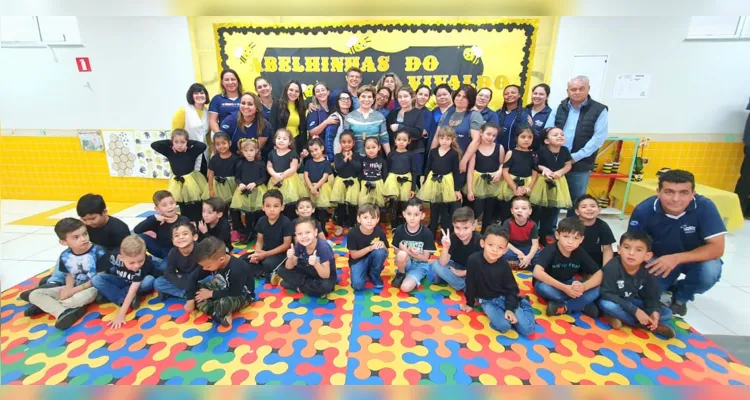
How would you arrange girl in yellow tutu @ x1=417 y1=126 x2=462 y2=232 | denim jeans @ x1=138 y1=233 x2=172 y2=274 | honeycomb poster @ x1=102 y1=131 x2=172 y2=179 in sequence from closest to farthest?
denim jeans @ x1=138 y1=233 x2=172 y2=274
girl in yellow tutu @ x1=417 y1=126 x2=462 y2=232
honeycomb poster @ x1=102 y1=131 x2=172 y2=179

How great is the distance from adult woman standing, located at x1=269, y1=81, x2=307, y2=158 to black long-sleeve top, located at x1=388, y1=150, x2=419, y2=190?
0.88 m

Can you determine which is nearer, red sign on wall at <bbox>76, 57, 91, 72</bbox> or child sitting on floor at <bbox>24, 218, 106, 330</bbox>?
child sitting on floor at <bbox>24, 218, 106, 330</bbox>

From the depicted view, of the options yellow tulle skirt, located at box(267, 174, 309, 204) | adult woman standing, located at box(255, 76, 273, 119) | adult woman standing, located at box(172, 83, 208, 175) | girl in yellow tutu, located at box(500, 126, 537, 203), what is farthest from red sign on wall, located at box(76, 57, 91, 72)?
girl in yellow tutu, located at box(500, 126, 537, 203)

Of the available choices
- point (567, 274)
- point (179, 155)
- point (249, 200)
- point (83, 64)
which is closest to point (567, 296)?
point (567, 274)

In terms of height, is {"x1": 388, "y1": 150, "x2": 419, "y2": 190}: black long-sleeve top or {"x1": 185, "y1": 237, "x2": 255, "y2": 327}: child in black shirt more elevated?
{"x1": 388, "y1": 150, "x2": 419, "y2": 190}: black long-sleeve top

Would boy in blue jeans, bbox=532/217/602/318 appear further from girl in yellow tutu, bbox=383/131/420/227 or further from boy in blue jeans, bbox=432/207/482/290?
girl in yellow tutu, bbox=383/131/420/227

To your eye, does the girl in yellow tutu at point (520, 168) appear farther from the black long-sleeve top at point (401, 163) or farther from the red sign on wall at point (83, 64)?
the red sign on wall at point (83, 64)

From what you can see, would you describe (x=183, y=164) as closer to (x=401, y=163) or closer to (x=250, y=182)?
(x=250, y=182)

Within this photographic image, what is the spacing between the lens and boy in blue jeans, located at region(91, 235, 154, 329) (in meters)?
2.42

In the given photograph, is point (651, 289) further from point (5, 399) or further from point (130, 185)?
point (130, 185)

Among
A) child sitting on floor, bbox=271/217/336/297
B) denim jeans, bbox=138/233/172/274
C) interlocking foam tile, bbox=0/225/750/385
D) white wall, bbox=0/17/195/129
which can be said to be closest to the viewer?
interlocking foam tile, bbox=0/225/750/385

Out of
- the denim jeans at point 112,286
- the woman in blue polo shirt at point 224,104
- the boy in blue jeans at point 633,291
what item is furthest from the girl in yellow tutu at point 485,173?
the denim jeans at point 112,286

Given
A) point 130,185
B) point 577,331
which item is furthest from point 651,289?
point 130,185

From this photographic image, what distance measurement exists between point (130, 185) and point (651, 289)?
555 cm
